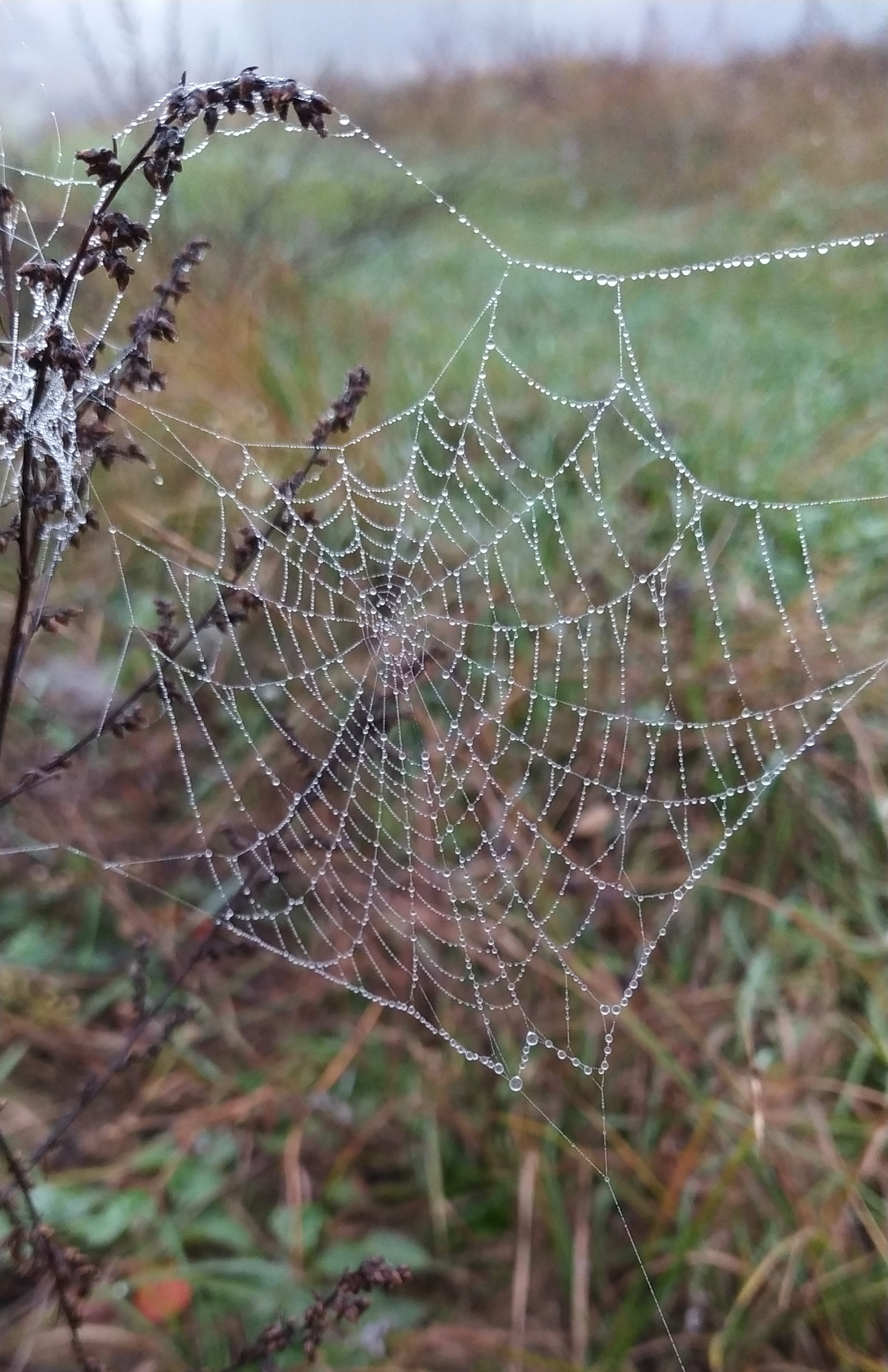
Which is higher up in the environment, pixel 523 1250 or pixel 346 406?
pixel 346 406

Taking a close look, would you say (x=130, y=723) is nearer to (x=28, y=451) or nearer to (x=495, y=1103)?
(x=28, y=451)

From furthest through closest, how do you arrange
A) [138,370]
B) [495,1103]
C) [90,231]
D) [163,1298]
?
[495,1103], [163,1298], [138,370], [90,231]

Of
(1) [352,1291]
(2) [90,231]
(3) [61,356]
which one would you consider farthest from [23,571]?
(1) [352,1291]

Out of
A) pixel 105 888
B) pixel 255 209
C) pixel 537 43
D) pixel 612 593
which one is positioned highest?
pixel 537 43

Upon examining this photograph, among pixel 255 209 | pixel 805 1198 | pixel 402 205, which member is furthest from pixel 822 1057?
pixel 402 205

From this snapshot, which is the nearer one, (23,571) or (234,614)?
(23,571)

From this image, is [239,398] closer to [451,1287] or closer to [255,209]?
[255,209]

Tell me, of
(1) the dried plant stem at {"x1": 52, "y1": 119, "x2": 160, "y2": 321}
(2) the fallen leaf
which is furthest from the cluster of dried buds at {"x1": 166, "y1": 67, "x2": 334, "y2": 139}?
(2) the fallen leaf

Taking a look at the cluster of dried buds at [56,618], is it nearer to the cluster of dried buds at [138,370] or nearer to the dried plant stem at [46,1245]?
the cluster of dried buds at [138,370]
